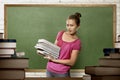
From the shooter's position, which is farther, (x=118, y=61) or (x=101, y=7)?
(x=101, y=7)

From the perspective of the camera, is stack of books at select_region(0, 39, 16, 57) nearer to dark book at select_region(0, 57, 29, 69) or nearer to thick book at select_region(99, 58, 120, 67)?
dark book at select_region(0, 57, 29, 69)

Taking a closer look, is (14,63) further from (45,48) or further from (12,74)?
(45,48)

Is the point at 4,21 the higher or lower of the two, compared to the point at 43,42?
higher

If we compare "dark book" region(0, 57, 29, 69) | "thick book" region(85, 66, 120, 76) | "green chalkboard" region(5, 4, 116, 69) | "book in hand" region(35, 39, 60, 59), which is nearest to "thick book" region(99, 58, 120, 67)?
"thick book" region(85, 66, 120, 76)

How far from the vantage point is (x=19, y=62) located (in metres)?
0.91

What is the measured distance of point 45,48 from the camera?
6.43 ft

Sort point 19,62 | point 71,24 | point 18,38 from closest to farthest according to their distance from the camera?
point 19,62 < point 71,24 < point 18,38

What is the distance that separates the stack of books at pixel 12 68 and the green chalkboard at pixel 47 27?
2.23 m

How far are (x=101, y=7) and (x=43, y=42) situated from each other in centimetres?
144

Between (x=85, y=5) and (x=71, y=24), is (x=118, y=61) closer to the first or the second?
(x=71, y=24)

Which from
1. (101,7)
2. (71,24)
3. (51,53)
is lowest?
(51,53)

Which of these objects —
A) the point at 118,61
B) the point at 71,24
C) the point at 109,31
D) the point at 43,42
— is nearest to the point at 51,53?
the point at 43,42

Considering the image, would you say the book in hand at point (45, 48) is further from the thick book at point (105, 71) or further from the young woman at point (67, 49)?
the thick book at point (105, 71)

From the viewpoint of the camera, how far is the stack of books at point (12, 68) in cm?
85
